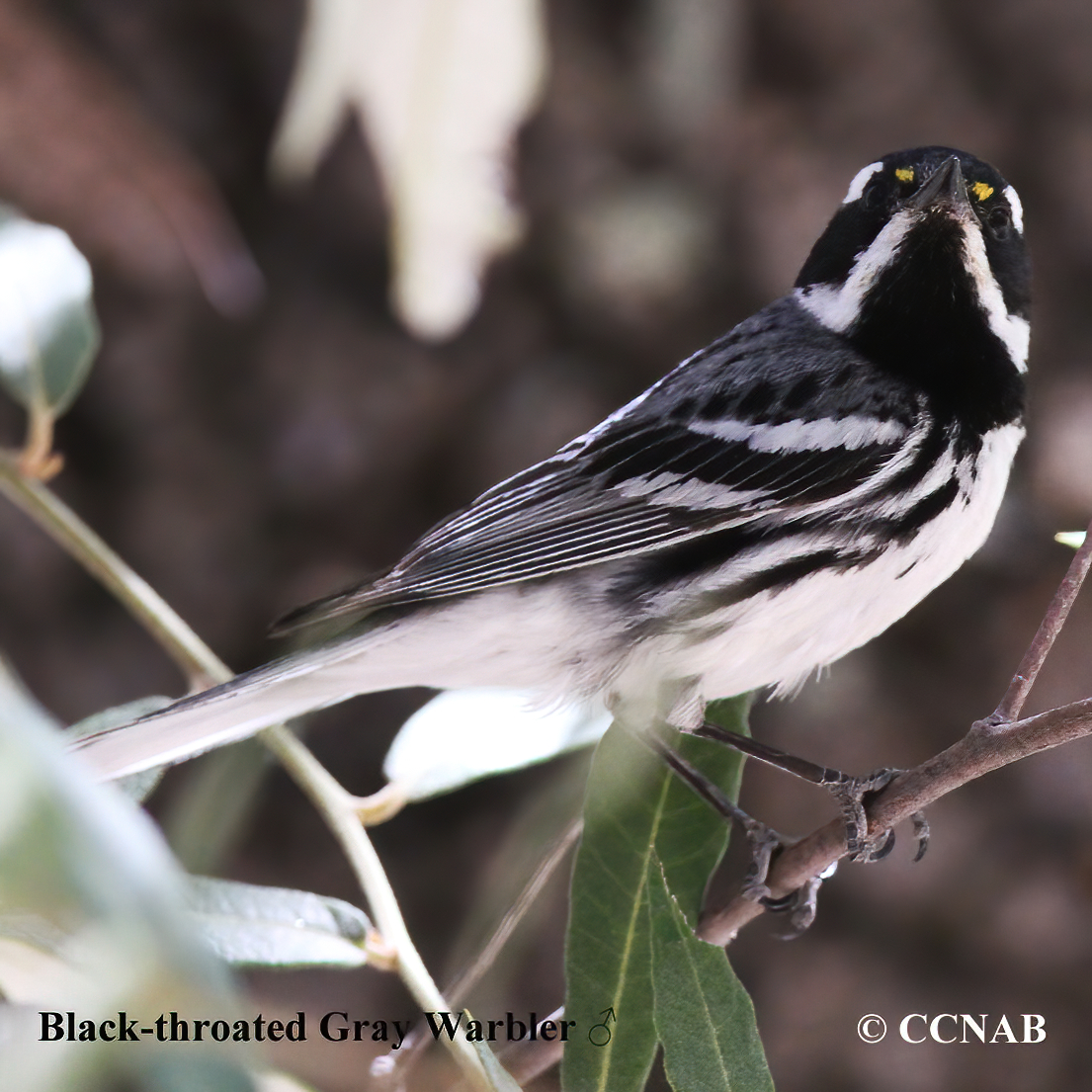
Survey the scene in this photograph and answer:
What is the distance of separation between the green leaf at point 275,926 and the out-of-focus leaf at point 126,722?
0.11 meters

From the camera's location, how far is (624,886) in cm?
94

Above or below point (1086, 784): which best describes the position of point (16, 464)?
below

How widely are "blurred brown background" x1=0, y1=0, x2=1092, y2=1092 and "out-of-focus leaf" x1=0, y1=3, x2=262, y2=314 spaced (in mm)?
29

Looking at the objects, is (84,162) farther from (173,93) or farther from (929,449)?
(929,449)

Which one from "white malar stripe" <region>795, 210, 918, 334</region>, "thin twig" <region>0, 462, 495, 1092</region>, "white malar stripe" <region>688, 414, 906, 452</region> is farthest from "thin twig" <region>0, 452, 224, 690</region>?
"white malar stripe" <region>795, 210, 918, 334</region>

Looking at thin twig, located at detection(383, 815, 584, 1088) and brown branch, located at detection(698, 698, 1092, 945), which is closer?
brown branch, located at detection(698, 698, 1092, 945)

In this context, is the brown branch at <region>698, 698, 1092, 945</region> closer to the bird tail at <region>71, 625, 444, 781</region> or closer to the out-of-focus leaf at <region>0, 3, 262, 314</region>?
the bird tail at <region>71, 625, 444, 781</region>

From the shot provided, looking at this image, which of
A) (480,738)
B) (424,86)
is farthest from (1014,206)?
(424,86)

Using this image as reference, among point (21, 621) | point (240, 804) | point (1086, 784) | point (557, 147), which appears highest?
point (557, 147)

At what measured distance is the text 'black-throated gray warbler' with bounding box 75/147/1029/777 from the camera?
1128 millimetres

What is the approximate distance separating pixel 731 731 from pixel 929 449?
1.06 ft

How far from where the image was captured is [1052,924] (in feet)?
7.10

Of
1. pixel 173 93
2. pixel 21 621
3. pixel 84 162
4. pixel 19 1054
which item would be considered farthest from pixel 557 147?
pixel 19 1054

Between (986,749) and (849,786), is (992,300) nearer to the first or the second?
(849,786)
